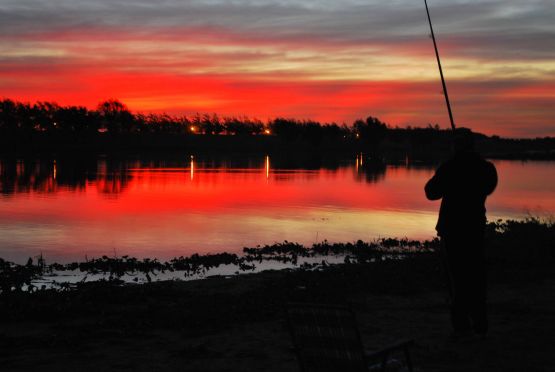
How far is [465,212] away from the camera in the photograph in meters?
8.17

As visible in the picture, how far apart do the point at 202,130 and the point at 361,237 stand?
523ft

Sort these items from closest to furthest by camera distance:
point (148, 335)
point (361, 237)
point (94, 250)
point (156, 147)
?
point (148, 335) < point (94, 250) < point (361, 237) < point (156, 147)

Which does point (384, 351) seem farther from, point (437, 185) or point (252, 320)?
Result: point (252, 320)

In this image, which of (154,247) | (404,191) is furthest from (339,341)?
(404,191)

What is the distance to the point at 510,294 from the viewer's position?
12.0m

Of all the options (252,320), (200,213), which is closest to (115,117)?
(200,213)

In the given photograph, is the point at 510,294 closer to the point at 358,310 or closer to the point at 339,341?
the point at 358,310

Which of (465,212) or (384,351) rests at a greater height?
(465,212)

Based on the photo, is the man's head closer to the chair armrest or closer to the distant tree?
the chair armrest

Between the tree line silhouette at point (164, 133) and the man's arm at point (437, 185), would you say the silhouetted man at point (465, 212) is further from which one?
the tree line silhouette at point (164, 133)

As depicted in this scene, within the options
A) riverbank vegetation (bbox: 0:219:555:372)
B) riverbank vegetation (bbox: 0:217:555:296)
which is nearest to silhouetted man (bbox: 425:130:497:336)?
riverbank vegetation (bbox: 0:219:555:372)

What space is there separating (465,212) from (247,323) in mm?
3382

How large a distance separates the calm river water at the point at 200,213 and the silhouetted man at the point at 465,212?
40.8 ft

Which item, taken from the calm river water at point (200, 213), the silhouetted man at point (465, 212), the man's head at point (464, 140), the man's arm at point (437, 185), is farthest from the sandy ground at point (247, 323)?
the calm river water at point (200, 213)
